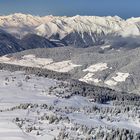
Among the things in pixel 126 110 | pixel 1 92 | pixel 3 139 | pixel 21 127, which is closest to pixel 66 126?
pixel 21 127

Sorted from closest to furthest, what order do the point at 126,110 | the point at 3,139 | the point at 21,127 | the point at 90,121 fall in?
the point at 3,139 < the point at 21,127 < the point at 90,121 < the point at 126,110

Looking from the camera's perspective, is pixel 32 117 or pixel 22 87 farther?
pixel 22 87

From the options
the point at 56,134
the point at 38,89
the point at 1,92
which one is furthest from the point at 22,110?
the point at 38,89

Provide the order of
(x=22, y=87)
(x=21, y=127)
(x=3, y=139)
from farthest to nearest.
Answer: (x=22, y=87), (x=21, y=127), (x=3, y=139)

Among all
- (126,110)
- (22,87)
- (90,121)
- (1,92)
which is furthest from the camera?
(22,87)

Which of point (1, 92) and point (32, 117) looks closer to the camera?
point (32, 117)

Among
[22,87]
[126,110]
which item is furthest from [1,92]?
[126,110]

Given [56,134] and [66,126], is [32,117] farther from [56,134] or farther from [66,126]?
[56,134]

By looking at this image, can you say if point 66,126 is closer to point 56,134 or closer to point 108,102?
point 56,134

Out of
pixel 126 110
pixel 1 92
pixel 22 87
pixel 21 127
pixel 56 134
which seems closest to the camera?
pixel 56 134
